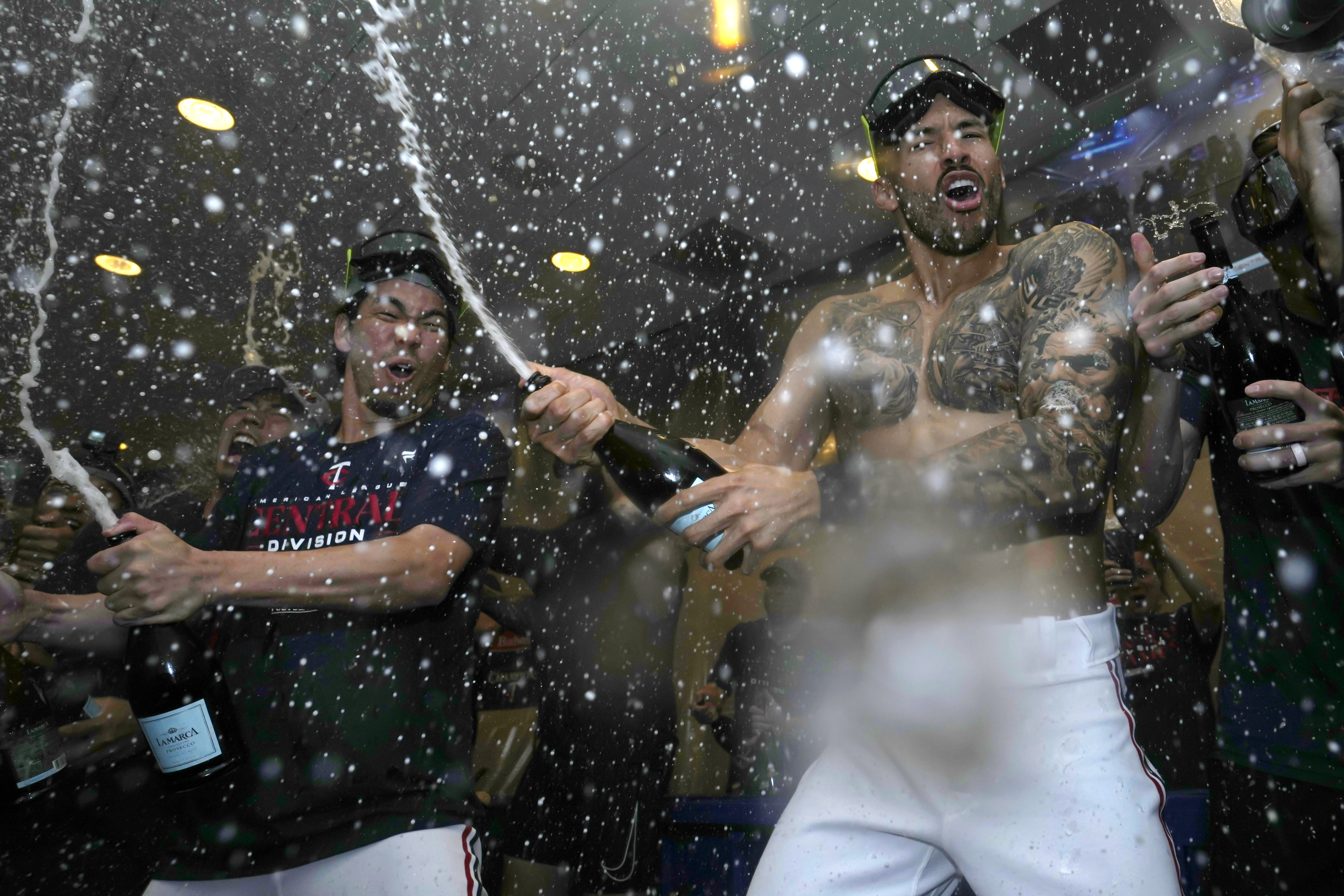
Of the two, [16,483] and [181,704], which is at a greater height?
[16,483]

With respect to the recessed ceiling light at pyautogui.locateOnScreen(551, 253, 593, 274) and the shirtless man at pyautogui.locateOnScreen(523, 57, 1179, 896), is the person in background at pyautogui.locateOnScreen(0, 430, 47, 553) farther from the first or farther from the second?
the recessed ceiling light at pyautogui.locateOnScreen(551, 253, 593, 274)

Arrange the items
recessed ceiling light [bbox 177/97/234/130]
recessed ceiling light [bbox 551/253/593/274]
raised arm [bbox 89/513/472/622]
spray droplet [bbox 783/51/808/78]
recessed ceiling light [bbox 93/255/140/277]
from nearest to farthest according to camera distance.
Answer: raised arm [bbox 89/513/472/622] < spray droplet [bbox 783/51/808/78] < recessed ceiling light [bbox 177/97/234/130] < recessed ceiling light [bbox 93/255/140/277] < recessed ceiling light [bbox 551/253/593/274]

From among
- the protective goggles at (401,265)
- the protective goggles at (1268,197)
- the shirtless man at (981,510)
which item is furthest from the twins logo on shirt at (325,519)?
the protective goggles at (1268,197)

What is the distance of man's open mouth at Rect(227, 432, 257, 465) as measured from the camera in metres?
3.03

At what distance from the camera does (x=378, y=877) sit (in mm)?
1276

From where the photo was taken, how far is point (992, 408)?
1508mm

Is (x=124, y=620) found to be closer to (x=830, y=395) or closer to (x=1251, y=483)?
(x=830, y=395)

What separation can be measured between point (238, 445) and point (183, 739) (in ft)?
6.84

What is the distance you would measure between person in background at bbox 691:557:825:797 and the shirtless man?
1567 mm

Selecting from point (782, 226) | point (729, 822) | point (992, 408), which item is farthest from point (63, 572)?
point (782, 226)

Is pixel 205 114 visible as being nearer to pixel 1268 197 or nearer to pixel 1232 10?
pixel 1232 10

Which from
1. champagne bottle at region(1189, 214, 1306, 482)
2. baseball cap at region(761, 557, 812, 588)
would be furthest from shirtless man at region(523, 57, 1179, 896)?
baseball cap at region(761, 557, 812, 588)

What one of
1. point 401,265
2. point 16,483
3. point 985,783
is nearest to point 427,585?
point 401,265

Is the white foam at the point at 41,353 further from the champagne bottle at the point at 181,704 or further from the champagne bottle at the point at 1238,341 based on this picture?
the champagne bottle at the point at 1238,341
